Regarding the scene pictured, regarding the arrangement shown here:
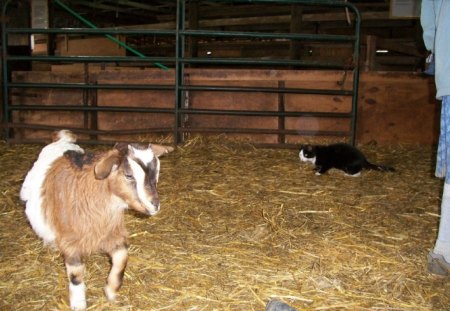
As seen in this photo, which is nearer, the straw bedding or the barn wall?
the straw bedding

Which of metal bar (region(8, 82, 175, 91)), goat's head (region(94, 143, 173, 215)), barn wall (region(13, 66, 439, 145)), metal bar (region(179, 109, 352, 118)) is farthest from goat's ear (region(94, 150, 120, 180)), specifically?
barn wall (region(13, 66, 439, 145))

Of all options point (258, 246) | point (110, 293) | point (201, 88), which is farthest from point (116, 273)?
point (201, 88)

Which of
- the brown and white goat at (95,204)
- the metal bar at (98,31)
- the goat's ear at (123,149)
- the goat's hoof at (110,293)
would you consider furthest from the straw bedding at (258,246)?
the metal bar at (98,31)

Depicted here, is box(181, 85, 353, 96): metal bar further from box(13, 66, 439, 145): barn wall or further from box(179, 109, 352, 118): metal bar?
box(13, 66, 439, 145): barn wall

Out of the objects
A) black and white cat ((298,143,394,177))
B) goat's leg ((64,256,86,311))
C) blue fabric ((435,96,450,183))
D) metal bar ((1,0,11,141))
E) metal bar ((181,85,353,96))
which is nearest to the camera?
goat's leg ((64,256,86,311))

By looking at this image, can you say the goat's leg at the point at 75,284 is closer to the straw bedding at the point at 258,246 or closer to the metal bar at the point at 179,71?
the straw bedding at the point at 258,246

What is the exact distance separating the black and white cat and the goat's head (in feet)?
11.1

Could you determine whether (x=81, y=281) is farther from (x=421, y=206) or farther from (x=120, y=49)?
(x=120, y=49)

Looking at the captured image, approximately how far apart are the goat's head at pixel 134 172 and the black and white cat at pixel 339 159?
134 inches

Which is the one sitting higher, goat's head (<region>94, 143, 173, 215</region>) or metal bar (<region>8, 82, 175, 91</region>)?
metal bar (<region>8, 82, 175, 91</region>)

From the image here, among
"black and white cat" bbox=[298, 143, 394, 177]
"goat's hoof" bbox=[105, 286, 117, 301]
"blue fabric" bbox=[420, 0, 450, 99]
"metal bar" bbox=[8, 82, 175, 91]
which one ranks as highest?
"blue fabric" bbox=[420, 0, 450, 99]

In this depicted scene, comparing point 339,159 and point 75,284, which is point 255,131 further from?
point 75,284

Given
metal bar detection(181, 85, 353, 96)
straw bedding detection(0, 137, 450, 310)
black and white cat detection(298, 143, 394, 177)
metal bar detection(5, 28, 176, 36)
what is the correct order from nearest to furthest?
straw bedding detection(0, 137, 450, 310), black and white cat detection(298, 143, 394, 177), metal bar detection(5, 28, 176, 36), metal bar detection(181, 85, 353, 96)

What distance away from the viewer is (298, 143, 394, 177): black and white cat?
5.21m
